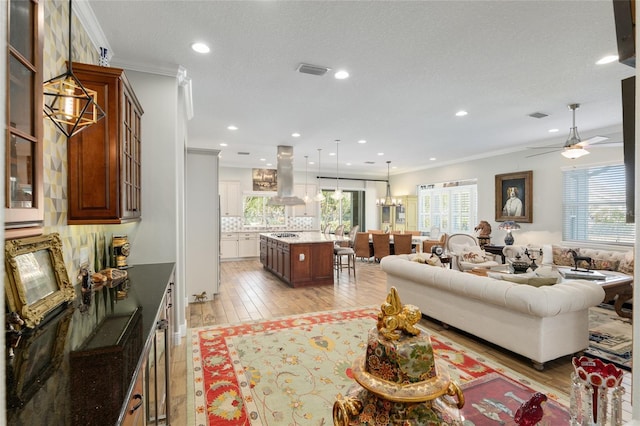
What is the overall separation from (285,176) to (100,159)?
16.8ft

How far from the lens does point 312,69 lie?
3.29m

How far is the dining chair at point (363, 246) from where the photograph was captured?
8.61 meters

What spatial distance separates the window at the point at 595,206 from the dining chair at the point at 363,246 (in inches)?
167

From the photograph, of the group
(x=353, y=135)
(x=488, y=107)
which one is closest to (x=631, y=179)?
(x=488, y=107)

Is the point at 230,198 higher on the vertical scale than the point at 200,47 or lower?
lower

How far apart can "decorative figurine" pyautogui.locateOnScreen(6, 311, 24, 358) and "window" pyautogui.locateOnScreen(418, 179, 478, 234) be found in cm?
886

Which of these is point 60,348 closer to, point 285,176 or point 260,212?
point 285,176

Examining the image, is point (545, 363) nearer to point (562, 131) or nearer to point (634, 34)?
point (634, 34)

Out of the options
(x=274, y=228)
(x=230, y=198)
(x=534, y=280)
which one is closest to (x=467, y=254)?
(x=534, y=280)

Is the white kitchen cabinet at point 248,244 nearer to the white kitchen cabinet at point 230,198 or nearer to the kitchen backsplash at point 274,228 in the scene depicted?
the kitchen backsplash at point 274,228

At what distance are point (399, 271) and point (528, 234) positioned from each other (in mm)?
4427

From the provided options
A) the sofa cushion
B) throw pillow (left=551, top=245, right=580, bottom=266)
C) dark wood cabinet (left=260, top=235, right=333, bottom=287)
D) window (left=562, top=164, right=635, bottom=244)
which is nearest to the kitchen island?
dark wood cabinet (left=260, top=235, right=333, bottom=287)

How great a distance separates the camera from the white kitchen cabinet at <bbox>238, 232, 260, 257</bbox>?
9.41 meters

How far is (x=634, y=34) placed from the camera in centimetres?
62
